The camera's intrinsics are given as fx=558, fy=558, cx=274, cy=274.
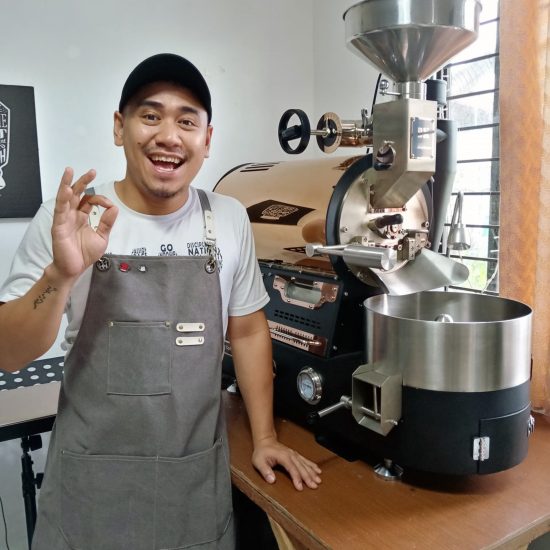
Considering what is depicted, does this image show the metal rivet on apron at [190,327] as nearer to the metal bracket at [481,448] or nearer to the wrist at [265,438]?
the wrist at [265,438]

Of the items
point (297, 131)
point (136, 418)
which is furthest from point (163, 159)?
point (136, 418)

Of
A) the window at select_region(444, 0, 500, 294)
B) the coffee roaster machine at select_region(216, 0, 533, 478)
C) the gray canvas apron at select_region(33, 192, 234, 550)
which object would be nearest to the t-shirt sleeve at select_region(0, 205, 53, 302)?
the gray canvas apron at select_region(33, 192, 234, 550)

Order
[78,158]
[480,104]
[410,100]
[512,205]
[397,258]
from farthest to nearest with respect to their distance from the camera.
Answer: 1. [78,158]
2. [480,104]
3. [512,205]
4. [397,258]
5. [410,100]

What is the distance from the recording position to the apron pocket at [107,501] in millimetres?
1088

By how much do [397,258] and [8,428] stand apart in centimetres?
112

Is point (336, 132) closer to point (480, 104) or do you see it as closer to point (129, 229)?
point (129, 229)

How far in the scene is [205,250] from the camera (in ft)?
3.92

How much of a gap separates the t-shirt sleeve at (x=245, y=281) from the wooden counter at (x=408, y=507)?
0.34 metres

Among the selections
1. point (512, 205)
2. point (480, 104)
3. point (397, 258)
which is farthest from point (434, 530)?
point (480, 104)

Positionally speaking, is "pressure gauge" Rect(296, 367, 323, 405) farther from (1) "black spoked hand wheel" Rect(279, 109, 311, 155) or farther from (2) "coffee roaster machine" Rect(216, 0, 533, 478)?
(1) "black spoked hand wheel" Rect(279, 109, 311, 155)

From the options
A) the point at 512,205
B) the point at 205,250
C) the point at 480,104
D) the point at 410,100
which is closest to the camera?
the point at 410,100

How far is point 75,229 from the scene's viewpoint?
3.13ft

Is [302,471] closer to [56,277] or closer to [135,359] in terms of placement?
[135,359]

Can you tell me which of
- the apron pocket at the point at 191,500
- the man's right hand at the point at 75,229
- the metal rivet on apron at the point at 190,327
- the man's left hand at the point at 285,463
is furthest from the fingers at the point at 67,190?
the man's left hand at the point at 285,463
